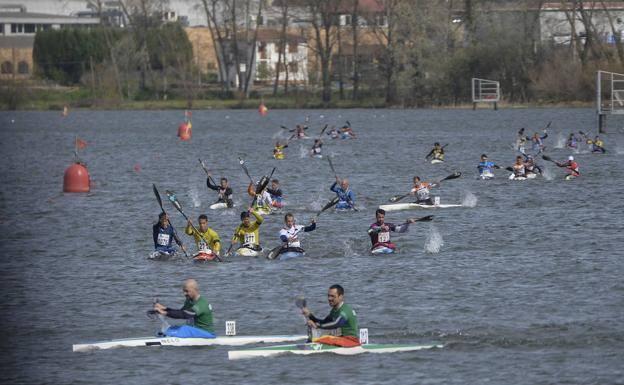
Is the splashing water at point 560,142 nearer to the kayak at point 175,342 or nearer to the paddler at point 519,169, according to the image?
the paddler at point 519,169

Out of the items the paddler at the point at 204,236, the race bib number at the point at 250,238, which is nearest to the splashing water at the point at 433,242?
the race bib number at the point at 250,238

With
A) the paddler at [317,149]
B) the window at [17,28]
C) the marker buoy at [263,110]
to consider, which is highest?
the window at [17,28]

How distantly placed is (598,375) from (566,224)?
61.9 feet

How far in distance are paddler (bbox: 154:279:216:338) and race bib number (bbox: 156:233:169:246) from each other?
9.15 m

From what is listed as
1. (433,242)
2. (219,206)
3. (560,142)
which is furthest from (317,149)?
(433,242)

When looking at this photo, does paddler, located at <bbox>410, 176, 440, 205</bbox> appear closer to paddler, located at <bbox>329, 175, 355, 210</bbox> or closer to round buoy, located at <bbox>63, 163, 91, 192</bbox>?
paddler, located at <bbox>329, 175, 355, 210</bbox>

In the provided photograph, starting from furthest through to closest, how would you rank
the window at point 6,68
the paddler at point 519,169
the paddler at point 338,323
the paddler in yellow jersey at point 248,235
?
the window at point 6,68 < the paddler at point 519,169 < the paddler in yellow jersey at point 248,235 < the paddler at point 338,323

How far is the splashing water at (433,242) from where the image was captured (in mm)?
34250

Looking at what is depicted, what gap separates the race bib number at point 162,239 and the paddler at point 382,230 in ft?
16.8

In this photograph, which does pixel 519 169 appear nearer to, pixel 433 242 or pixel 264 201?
pixel 264 201

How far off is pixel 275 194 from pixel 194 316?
19246mm

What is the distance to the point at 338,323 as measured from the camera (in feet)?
70.2

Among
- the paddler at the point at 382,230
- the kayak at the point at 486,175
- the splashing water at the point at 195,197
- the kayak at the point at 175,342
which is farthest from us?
the kayak at the point at 486,175

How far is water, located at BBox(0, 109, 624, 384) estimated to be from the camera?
21.7 meters
